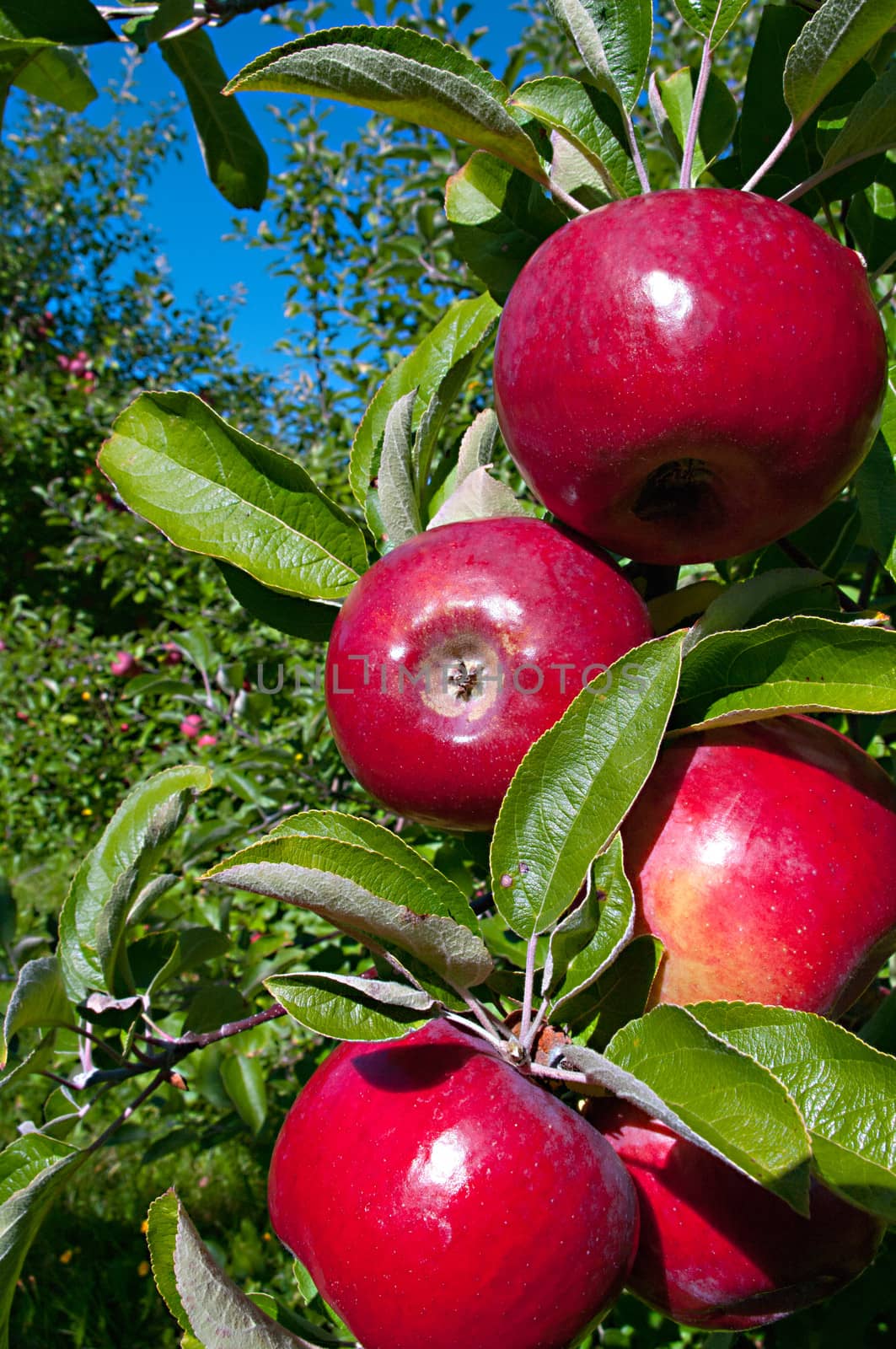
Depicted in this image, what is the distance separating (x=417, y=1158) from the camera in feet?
2.08

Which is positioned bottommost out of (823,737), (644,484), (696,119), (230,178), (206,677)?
(206,677)

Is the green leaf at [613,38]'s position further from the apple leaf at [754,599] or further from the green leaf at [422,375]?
the apple leaf at [754,599]

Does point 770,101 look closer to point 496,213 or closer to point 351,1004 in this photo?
point 496,213

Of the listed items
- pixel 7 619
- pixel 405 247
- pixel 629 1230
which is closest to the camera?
pixel 629 1230

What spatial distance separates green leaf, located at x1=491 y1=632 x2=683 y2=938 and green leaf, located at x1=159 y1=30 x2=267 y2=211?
3.75ft

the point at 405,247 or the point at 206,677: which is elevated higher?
A: the point at 405,247

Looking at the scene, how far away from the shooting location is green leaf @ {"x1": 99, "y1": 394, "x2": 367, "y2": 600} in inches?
34.9

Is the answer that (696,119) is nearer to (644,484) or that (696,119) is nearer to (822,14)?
(822,14)

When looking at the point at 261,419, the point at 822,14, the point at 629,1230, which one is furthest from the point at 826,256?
the point at 261,419

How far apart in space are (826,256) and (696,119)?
0.20 metres

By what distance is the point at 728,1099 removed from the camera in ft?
1.77

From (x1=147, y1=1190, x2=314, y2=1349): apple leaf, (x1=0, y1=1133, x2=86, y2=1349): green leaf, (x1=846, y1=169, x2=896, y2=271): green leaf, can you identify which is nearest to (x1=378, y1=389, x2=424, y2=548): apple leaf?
(x1=846, y1=169, x2=896, y2=271): green leaf

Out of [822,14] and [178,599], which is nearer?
[822,14]

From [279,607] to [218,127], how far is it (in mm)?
883
